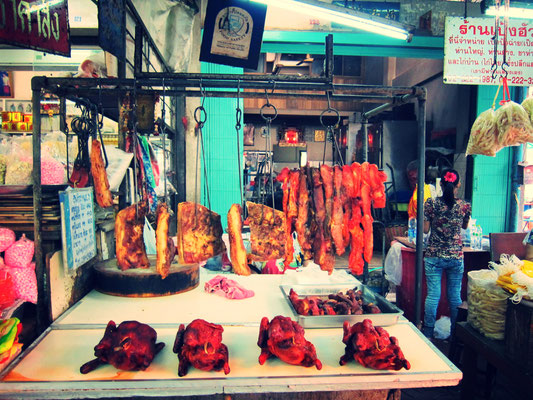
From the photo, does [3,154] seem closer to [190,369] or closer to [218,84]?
[218,84]

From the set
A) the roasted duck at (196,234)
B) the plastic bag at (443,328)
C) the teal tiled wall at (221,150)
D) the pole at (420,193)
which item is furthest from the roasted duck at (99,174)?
the teal tiled wall at (221,150)

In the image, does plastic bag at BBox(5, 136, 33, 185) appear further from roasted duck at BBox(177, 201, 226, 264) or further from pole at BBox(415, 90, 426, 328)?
pole at BBox(415, 90, 426, 328)

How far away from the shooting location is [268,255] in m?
2.52

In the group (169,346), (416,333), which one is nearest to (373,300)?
(416,333)

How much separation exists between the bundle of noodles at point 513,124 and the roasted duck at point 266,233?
131 inches

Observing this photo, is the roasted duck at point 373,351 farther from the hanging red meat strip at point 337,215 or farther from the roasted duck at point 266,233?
the roasted duck at point 266,233

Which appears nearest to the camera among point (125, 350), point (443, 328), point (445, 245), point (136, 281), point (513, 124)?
point (125, 350)

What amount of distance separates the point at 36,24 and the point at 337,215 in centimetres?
244

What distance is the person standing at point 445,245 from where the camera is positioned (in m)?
4.95

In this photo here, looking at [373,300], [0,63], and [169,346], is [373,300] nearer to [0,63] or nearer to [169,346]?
[169,346]

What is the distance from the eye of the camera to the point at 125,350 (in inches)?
74.7

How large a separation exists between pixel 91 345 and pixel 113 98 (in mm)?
2380

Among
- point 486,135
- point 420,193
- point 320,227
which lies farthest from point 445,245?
point 320,227

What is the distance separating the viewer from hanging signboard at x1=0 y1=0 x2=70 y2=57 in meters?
2.12
